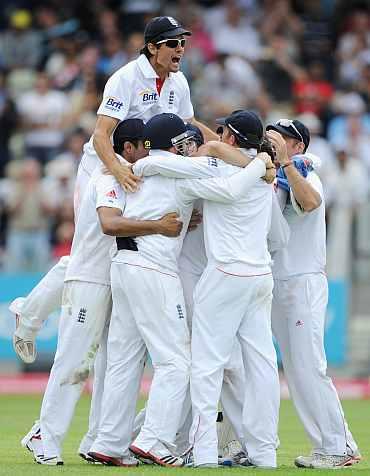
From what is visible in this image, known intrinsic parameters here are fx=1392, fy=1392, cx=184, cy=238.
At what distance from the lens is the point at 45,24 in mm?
21141

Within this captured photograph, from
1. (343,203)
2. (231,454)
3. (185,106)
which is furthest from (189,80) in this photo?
(231,454)

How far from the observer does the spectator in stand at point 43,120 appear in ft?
63.3

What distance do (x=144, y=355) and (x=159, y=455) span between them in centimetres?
71

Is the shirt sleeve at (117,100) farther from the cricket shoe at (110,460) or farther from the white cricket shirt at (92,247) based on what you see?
the cricket shoe at (110,460)

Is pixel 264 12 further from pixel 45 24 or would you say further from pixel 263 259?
pixel 263 259

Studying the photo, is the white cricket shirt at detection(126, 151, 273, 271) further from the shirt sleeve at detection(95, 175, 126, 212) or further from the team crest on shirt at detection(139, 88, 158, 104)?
the team crest on shirt at detection(139, 88, 158, 104)

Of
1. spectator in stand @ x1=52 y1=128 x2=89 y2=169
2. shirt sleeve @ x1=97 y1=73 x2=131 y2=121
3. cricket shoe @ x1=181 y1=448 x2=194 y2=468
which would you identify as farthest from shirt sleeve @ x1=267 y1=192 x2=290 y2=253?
spectator in stand @ x1=52 y1=128 x2=89 y2=169

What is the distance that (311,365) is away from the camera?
9.76 meters

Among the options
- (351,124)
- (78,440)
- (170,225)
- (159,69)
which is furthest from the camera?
(351,124)

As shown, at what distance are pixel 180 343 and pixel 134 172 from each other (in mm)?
1186

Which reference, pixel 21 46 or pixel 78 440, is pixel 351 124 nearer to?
pixel 21 46

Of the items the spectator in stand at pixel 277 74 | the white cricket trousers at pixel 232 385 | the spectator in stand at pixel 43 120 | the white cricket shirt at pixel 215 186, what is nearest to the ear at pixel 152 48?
the white cricket shirt at pixel 215 186

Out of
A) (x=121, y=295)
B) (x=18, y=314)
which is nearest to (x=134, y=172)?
(x=121, y=295)

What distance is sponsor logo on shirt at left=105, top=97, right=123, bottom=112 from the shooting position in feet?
32.2
